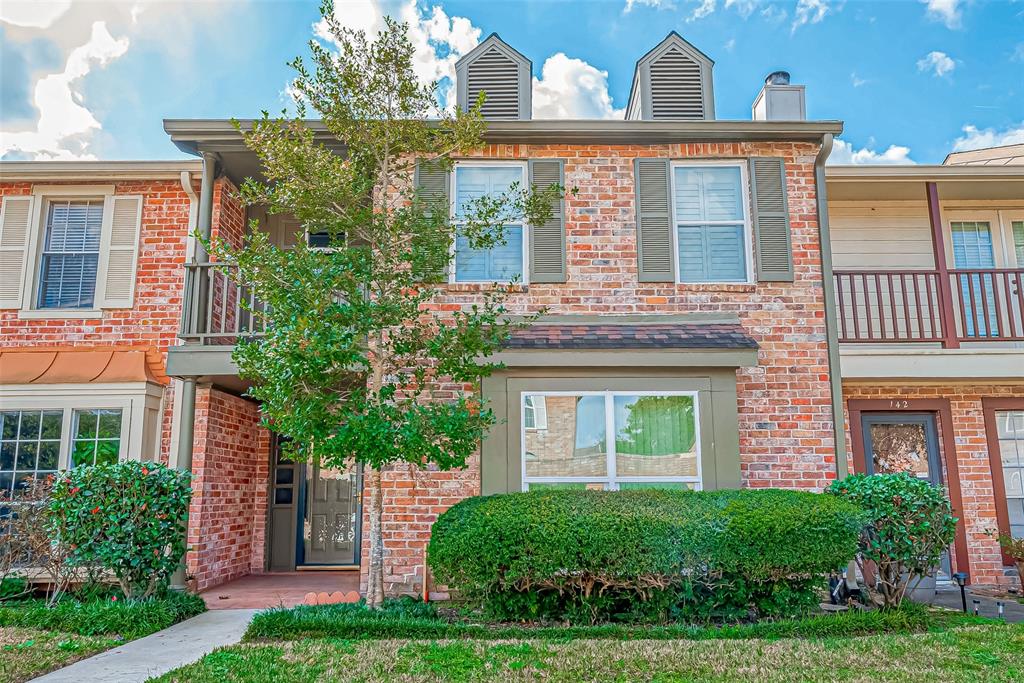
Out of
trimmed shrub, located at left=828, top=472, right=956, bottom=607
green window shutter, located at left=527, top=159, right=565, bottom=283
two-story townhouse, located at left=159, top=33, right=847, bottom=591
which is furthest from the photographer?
green window shutter, located at left=527, top=159, right=565, bottom=283

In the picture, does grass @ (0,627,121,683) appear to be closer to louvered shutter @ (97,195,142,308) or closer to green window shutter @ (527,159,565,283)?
louvered shutter @ (97,195,142,308)

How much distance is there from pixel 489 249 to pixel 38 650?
18.0 ft

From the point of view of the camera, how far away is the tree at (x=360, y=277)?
5.72 m

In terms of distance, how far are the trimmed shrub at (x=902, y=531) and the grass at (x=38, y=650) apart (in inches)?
253

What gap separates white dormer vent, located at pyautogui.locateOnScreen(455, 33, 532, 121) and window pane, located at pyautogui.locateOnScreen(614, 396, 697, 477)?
13.0 feet

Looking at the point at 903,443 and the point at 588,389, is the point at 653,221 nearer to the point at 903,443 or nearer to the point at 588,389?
the point at 588,389

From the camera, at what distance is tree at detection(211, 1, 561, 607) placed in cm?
572

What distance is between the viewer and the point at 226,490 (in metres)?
8.73

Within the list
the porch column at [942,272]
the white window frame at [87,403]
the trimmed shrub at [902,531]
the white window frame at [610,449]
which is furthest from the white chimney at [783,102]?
the white window frame at [87,403]

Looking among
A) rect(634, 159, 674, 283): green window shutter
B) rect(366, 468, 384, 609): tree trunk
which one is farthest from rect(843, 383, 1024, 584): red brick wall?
rect(366, 468, 384, 609): tree trunk

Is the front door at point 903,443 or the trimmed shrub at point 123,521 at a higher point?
the front door at point 903,443

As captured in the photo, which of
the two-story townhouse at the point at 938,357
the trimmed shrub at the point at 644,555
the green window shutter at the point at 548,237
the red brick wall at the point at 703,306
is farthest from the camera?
the two-story townhouse at the point at 938,357

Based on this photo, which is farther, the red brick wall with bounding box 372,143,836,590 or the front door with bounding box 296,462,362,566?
the front door with bounding box 296,462,362,566

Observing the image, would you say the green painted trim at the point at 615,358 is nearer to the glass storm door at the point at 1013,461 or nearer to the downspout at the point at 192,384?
the downspout at the point at 192,384
